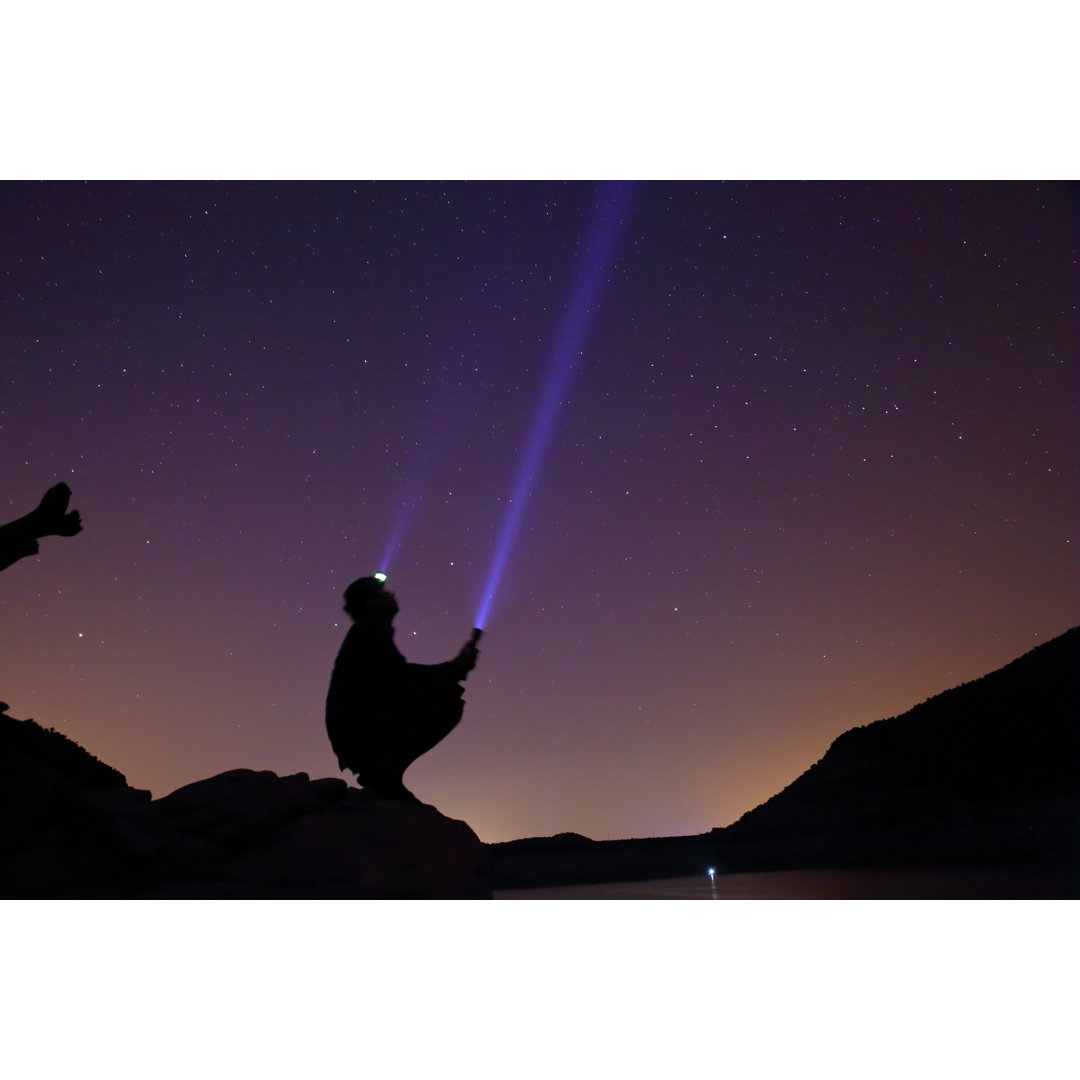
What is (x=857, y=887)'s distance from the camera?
8.84 m

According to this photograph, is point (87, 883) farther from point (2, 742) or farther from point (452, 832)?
point (452, 832)

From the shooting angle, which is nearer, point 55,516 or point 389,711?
point 55,516

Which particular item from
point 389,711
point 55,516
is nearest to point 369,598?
point 389,711

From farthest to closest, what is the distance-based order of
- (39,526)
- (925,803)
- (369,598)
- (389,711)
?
(925,803), (369,598), (389,711), (39,526)

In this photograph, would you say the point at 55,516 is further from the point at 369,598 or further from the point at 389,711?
the point at 389,711

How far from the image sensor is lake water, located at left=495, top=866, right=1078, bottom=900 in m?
7.64

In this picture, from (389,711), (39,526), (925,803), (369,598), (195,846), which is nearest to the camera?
(195,846)

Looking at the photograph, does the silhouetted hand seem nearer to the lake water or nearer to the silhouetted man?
the silhouetted man

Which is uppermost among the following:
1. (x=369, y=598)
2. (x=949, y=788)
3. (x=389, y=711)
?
(x=369, y=598)

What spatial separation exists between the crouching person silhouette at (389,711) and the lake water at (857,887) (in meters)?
1.66

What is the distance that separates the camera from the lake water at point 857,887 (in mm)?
7641

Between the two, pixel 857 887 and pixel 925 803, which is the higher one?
pixel 925 803

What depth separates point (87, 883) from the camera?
6246mm

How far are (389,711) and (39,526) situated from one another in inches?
133
